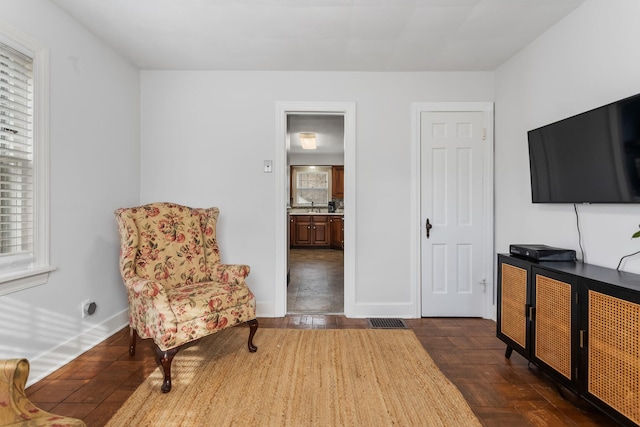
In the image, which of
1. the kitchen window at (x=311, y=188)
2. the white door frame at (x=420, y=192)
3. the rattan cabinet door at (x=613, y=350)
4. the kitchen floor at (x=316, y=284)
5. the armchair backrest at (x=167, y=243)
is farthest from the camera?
the kitchen window at (x=311, y=188)

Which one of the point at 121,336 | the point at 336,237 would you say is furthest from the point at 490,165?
the point at 336,237

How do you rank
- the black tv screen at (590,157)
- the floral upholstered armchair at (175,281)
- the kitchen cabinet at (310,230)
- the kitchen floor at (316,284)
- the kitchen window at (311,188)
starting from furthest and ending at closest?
the kitchen window at (311,188), the kitchen cabinet at (310,230), the kitchen floor at (316,284), the floral upholstered armchair at (175,281), the black tv screen at (590,157)

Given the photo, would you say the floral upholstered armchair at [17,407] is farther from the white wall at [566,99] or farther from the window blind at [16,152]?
the white wall at [566,99]

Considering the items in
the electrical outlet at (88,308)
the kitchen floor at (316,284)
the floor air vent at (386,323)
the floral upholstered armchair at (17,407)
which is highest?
the floral upholstered armchair at (17,407)

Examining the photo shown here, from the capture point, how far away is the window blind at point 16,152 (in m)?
1.85

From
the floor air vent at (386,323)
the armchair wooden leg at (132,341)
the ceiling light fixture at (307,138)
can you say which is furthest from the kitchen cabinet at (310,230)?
the armchair wooden leg at (132,341)

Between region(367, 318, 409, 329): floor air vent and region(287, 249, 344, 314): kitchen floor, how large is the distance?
41 centimetres

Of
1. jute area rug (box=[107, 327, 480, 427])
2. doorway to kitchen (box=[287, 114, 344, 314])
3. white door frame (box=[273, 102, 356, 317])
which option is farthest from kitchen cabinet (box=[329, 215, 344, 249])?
jute area rug (box=[107, 327, 480, 427])

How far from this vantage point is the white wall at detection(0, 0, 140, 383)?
6.50 feet

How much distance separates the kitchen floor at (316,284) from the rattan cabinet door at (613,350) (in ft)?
6.87

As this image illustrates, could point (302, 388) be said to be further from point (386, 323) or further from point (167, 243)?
point (167, 243)

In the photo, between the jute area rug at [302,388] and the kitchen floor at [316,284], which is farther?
the kitchen floor at [316,284]

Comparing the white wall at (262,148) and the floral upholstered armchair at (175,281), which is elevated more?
the white wall at (262,148)

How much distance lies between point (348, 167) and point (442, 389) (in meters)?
2.04
